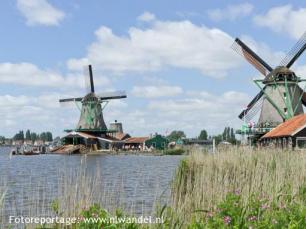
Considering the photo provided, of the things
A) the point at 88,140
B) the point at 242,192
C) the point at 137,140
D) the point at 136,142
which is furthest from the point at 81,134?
the point at 242,192

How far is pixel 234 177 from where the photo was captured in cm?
1005

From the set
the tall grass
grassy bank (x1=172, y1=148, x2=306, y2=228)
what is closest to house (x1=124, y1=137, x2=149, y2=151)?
the tall grass

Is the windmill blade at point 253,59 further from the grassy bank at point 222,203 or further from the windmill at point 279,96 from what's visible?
the grassy bank at point 222,203

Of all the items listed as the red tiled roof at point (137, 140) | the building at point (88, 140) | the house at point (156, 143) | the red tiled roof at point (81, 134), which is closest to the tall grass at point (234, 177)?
the red tiled roof at point (81, 134)

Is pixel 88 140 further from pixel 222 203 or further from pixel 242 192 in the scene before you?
pixel 222 203

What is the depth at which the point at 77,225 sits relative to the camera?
5.66m

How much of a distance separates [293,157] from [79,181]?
7081 mm

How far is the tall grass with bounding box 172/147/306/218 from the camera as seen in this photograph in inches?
316

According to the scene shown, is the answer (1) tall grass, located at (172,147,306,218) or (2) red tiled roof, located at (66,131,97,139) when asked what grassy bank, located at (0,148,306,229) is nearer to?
(1) tall grass, located at (172,147,306,218)

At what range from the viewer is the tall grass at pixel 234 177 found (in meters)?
8.02

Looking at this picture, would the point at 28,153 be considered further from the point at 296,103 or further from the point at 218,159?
the point at 218,159

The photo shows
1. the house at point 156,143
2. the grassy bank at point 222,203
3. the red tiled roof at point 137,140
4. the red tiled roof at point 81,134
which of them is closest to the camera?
the grassy bank at point 222,203

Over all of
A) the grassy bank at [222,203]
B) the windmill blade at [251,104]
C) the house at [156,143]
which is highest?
the windmill blade at [251,104]

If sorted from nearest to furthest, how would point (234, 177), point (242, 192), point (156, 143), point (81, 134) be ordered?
point (242, 192) < point (234, 177) < point (81, 134) < point (156, 143)
